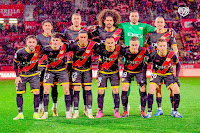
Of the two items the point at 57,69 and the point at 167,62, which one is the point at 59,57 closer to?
the point at 57,69

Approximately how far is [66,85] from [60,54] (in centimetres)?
67

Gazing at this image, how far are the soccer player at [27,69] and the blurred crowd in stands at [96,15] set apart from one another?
17036mm

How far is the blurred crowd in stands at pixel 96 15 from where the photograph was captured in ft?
82.1

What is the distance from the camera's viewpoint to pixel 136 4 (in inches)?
1131

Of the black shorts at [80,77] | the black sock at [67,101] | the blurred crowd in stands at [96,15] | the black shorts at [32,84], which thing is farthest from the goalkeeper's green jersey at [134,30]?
the blurred crowd in stands at [96,15]

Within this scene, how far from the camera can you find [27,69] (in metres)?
7.11

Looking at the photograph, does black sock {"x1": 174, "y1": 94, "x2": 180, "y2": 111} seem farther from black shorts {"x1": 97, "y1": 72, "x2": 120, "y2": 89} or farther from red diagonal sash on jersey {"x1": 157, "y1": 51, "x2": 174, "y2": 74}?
Answer: black shorts {"x1": 97, "y1": 72, "x2": 120, "y2": 89}

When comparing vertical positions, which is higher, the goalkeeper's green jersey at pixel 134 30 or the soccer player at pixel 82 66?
the goalkeeper's green jersey at pixel 134 30

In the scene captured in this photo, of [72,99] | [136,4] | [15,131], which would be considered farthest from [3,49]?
[15,131]

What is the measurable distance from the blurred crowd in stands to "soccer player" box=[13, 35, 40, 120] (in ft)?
55.9

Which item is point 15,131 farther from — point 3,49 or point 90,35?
point 3,49

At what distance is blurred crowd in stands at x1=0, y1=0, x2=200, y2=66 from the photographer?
2501 centimetres

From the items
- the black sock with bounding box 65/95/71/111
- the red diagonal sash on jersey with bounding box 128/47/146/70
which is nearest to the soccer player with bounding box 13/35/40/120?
the black sock with bounding box 65/95/71/111

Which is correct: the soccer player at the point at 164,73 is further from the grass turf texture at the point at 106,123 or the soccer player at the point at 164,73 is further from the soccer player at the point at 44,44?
the soccer player at the point at 44,44
